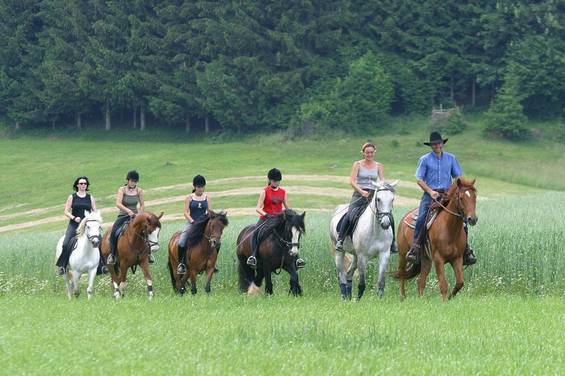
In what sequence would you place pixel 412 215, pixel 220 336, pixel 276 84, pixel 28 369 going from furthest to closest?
pixel 276 84 < pixel 412 215 < pixel 220 336 < pixel 28 369

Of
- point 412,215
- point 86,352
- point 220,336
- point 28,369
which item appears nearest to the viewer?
point 28,369

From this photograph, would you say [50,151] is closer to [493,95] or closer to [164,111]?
[164,111]

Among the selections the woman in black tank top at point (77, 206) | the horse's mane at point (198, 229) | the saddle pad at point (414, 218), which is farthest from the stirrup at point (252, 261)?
the woman in black tank top at point (77, 206)

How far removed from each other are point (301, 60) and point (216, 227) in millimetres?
60008

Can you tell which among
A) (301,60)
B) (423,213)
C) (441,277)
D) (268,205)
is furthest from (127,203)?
(301,60)

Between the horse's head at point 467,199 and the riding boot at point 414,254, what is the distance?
148 centimetres

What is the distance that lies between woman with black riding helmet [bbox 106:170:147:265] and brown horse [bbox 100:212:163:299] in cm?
16

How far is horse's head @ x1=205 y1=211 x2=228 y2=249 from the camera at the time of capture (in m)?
23.6

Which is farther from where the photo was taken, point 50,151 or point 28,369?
point 50,151

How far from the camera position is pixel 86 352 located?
13.8m

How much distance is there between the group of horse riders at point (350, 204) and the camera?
21.0 metres

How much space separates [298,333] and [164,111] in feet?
227

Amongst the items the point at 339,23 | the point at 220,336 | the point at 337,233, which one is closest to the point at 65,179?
the point at 339,23

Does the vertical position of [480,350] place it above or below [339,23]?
below
